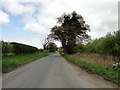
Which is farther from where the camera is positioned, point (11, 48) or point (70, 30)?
point (70, 30)

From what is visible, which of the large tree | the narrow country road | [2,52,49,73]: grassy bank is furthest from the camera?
the large tree

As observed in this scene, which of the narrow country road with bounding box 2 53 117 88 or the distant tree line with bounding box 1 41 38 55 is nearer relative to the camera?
the narrow country road with bounding box 2 53 117 88

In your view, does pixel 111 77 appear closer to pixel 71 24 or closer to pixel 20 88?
pixel 20 88

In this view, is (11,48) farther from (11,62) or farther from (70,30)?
(11,62)

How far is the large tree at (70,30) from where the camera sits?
67.0 m

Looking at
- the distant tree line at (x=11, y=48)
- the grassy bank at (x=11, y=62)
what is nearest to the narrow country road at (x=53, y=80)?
the grassy bank at (x=11, y=62)

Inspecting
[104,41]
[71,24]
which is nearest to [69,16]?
[71,24]

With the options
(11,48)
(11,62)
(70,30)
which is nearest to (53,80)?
(11,62)

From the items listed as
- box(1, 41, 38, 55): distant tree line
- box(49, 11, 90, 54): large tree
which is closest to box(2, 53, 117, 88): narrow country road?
box(1, 41, 38, 55): distant tree line

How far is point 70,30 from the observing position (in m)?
66.8

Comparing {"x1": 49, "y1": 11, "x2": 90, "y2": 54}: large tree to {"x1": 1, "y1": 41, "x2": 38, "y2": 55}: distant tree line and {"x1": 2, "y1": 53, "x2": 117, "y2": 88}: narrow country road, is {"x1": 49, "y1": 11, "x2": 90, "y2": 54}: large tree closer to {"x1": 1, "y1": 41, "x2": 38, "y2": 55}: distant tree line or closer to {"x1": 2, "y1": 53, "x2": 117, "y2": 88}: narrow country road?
{"x1": 1, "y1": 41, "x2": 38, "y2": 55}: distant tree line

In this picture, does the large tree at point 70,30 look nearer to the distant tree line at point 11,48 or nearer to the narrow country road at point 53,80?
the distant tree line at point 11,48

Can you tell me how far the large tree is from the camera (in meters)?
67.0

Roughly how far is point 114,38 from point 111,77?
466 inches
